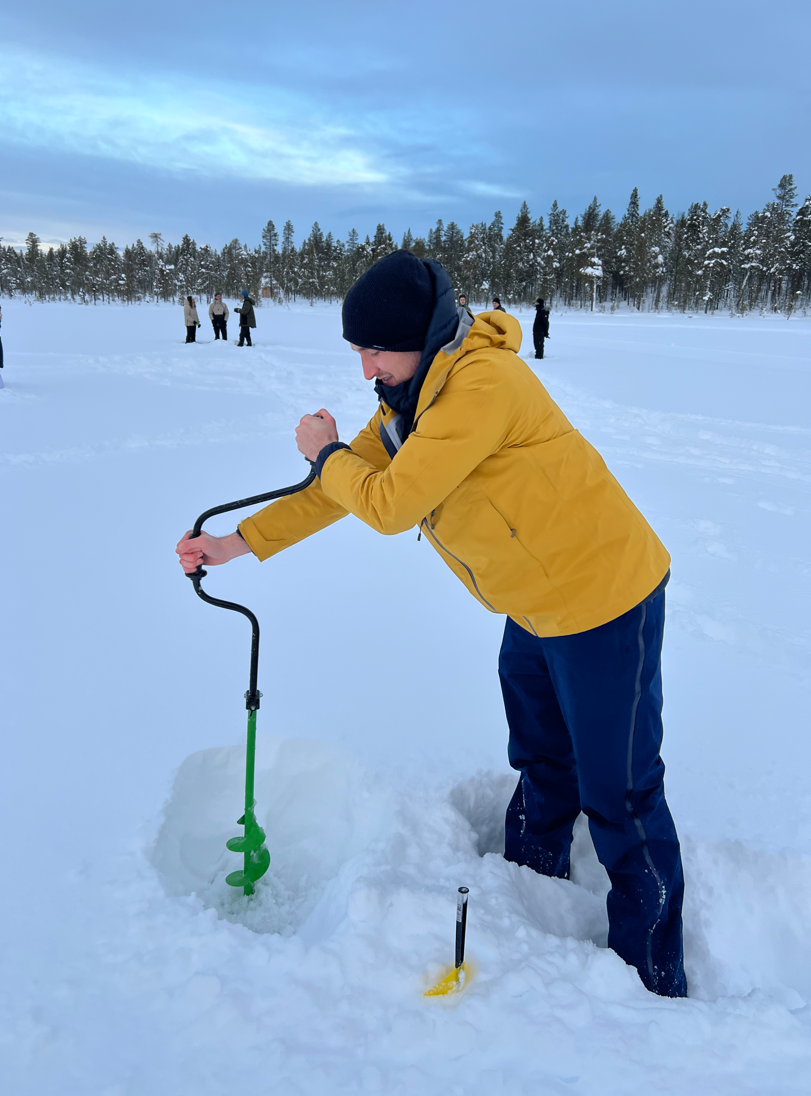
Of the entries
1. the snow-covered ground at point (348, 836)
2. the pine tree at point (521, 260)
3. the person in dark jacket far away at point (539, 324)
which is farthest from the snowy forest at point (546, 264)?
the snow-covered ground at point (348, 836)

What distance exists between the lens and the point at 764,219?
48.5 metres

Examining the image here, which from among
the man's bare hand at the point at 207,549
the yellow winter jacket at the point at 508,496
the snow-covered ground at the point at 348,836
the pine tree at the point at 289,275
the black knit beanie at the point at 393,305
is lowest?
the snow-covered ground at the point at 348,836

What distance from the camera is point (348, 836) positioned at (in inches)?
85.0

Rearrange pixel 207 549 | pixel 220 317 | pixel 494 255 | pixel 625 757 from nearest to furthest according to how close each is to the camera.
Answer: pixel 625 757, pixel 207 549, pixel 220 317, pixel 494 255

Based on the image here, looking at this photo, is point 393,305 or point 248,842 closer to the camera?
point 393,305

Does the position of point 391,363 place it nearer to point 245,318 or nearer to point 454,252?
point 245,318

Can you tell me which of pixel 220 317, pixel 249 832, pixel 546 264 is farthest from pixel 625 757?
pixel 546 264

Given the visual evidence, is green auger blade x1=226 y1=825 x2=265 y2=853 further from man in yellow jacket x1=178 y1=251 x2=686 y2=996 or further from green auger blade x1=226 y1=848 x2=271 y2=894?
man in yellow jacket x1=178 y1=251 x2=686 y2=996

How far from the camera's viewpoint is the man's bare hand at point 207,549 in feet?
6.09

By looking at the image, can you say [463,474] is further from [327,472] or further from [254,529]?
[254,529]

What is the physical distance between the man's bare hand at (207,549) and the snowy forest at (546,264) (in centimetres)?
4345

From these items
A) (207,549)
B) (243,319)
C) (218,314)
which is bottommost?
(207,549)

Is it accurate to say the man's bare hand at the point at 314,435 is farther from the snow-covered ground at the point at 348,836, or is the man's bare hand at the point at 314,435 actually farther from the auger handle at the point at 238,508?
the snow-covered ground at the point at 348,836

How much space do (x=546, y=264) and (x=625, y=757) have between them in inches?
2242
